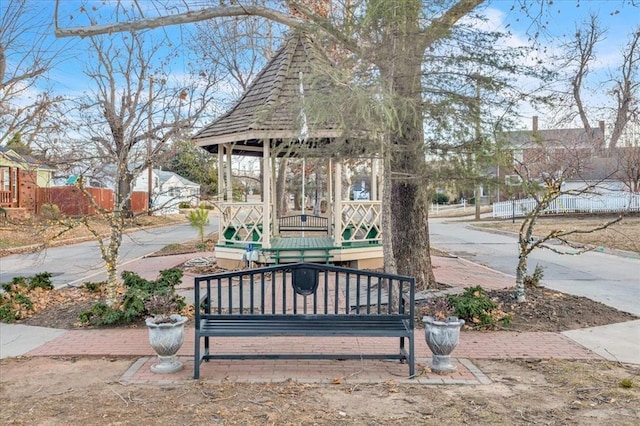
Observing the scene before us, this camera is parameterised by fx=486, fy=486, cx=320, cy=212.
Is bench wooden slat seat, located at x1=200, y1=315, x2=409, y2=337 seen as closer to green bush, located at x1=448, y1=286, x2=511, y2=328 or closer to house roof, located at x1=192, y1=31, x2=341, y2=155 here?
green bush, located at x1=448, y1=286, x2=511, y2=328

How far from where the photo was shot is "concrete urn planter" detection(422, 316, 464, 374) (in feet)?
14.6

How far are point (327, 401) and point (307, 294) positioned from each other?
103cm

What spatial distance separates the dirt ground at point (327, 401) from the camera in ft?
11.4

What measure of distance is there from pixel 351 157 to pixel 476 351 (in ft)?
9.77

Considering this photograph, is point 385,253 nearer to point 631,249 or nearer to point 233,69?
point 631,249

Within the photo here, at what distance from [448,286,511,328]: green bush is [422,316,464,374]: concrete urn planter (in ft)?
5.18

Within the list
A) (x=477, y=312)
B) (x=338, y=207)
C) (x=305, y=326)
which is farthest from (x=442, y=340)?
(x=338, y=207)

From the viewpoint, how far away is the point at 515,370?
4.60m

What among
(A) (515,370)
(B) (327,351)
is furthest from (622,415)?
(B) (327,351)

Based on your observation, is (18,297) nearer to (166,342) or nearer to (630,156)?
(166,342)

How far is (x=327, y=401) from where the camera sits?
12.5 feet

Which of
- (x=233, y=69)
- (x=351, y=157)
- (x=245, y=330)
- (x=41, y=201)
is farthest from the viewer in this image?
(x=41, y=201)

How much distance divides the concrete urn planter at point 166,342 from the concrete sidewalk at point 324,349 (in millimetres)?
100

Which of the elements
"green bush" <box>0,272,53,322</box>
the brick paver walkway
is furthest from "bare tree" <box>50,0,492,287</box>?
"green bush" <box>0,272,53,322</box>
